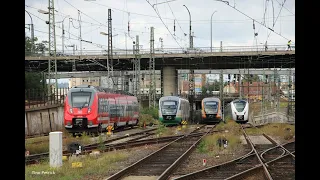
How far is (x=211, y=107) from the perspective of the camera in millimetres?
42250

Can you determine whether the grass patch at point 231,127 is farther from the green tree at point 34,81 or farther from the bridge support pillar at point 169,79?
the bridge support pillar at point 169,79

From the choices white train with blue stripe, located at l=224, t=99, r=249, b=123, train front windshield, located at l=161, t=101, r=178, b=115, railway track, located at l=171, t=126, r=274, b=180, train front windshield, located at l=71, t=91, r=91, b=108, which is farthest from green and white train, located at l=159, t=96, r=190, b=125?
railway track, located at l=171, t=126, r=274, b=180

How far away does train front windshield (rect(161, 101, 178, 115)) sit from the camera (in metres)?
37.4

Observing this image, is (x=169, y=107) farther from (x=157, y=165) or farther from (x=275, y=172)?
(x=275, y=172)

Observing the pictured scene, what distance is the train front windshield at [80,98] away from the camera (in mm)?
25734

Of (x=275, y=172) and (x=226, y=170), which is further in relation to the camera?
(x=226, y=170)

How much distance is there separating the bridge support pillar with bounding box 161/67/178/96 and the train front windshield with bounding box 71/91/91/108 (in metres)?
25.1

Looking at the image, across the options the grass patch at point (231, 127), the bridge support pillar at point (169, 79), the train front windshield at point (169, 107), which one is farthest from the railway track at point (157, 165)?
the bridge support pillar at point (169, 79)

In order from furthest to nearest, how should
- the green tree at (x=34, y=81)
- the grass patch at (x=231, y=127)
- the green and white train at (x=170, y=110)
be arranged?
the green tree at (x=34, y=81) < the green and white train at (x=170, y=110) < the grass patch at (x=231, y=127)

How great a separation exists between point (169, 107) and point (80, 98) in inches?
508

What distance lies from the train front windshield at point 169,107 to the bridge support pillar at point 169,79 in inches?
509

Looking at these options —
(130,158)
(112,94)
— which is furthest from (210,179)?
(112,94)

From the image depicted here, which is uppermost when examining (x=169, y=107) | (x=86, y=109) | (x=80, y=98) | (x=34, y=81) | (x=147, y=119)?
(x=34, y=81)

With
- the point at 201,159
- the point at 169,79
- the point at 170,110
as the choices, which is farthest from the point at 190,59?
the point at 201,159
